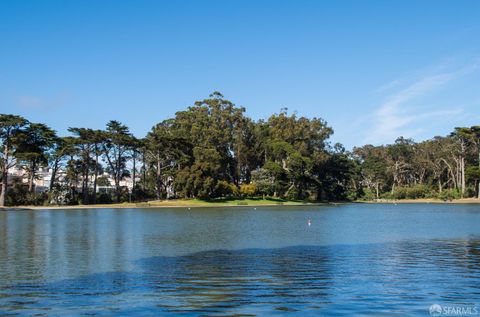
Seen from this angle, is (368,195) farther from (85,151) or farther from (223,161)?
(85,151)

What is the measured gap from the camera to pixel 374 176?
136375 mm

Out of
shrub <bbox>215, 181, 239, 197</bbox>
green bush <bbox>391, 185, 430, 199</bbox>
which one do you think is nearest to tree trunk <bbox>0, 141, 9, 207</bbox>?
shrub <bbox>215, 181, 239, 197</bbox>

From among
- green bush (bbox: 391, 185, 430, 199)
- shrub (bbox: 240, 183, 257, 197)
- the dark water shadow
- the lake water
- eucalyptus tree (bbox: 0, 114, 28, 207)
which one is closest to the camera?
the dark water shadow

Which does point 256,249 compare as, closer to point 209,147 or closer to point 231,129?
Answer: point 209,147

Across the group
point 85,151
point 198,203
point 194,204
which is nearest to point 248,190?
point 198,203

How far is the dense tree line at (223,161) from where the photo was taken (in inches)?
3716

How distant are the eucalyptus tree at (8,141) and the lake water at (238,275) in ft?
199

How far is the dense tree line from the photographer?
310ft

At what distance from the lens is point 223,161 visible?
4269 inches

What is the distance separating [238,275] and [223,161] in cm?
9036

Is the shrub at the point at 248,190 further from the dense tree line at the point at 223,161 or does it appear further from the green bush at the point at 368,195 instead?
the green bush at the point at 368,195

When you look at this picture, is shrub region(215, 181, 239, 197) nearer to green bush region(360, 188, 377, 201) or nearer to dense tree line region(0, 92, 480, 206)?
dense tree line region(0, 92, 480, 206)

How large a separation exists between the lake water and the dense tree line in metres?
64.8

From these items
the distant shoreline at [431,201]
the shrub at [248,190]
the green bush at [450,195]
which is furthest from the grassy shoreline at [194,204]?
the green bush at [450,195]
